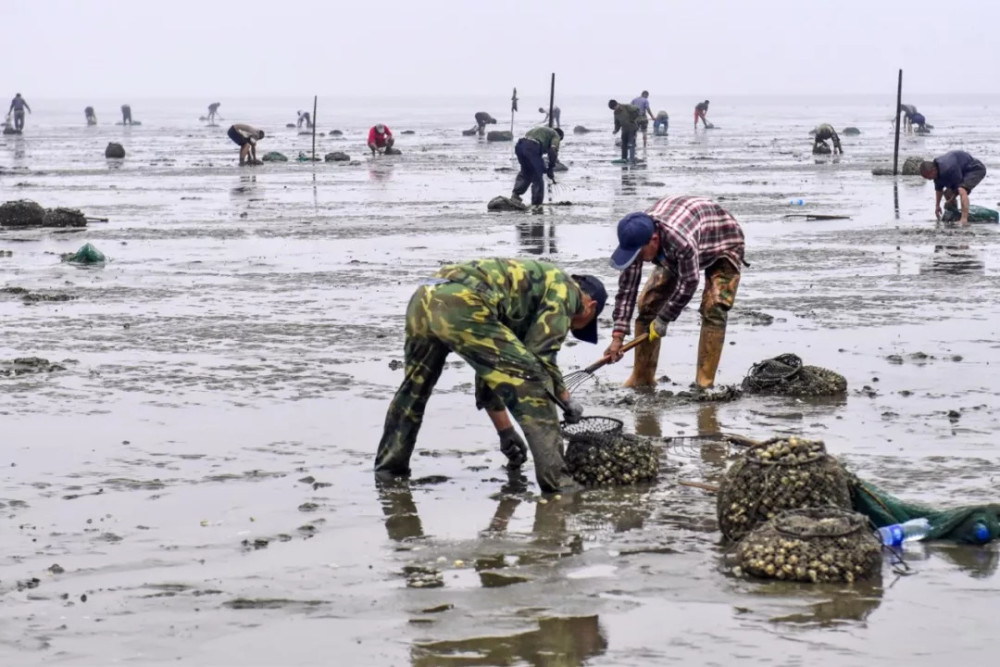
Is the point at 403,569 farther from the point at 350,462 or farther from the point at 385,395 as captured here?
the point at 385,395

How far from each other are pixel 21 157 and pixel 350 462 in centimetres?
4135

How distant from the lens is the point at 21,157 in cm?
4812

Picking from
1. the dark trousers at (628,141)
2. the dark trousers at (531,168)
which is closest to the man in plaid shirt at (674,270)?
the dark trousers at (531,168)

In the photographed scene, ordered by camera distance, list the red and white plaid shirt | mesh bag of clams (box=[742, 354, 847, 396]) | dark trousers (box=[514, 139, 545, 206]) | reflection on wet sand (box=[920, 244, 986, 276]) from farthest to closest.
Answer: dark trousers (box=[514, 139, 545, 206])
reflection on wet sand (box=[920, 244, 986, 276])
mesh bag of clams (box=[742, 354, 847, 396])
the red and white plaid shirt

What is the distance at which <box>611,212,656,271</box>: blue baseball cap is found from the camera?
10.1 metres

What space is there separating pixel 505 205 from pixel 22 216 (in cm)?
767

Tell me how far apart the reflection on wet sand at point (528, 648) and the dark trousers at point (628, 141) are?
33742 millimetres

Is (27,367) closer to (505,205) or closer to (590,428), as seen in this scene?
(590,428)

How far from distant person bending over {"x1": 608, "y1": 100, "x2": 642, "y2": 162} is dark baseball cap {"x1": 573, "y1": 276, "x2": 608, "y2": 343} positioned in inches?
1135

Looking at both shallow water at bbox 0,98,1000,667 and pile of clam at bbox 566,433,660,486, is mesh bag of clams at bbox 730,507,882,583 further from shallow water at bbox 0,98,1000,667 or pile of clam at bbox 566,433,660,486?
pile of clam at bbox 566,433,660,486

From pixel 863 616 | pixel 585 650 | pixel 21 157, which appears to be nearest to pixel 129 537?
pixel 585 650

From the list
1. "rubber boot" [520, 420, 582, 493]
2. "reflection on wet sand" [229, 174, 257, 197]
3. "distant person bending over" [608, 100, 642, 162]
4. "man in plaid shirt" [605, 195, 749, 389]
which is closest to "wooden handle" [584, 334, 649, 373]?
"man in plaid shirt" [605, 195, 749, 389]

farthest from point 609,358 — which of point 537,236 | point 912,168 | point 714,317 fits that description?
point 912,168

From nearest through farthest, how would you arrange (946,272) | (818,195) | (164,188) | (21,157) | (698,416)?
(698,416), (946,272), (818,195), (164,188), (21,157)
